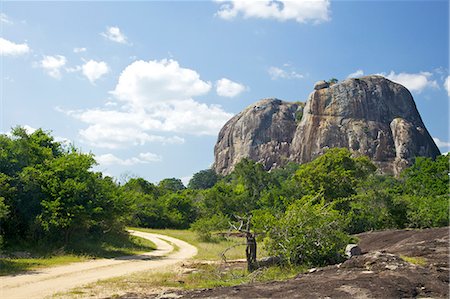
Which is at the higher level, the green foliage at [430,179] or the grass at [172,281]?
the green foliage at [430,179]

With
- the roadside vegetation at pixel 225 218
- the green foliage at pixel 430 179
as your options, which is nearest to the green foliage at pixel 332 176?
the roadside vegetation at pixel 225 218

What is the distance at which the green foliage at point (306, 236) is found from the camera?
15188 millimetres

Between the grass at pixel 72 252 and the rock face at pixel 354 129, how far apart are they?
3136 inches

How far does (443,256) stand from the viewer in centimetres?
1447

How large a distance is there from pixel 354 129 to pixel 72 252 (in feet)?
296

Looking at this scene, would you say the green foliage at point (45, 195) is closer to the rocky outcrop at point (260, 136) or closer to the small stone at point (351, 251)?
the small stone at point (351, 251)

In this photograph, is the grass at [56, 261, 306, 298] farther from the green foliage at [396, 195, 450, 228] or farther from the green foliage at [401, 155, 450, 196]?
the green foliage at [401, 155, 450, 196]

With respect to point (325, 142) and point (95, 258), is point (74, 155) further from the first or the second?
point (325, 142)

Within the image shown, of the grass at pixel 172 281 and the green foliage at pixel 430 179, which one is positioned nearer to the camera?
the grass at pixel 172 281

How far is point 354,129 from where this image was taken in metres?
100

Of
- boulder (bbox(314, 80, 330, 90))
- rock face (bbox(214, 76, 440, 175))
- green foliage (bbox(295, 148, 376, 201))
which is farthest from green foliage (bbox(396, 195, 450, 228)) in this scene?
boulder (bbox(314, 80, 330, 90))

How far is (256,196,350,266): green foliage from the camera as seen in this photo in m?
15.2

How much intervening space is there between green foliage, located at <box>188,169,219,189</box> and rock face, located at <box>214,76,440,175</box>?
→ 12357 millimetres

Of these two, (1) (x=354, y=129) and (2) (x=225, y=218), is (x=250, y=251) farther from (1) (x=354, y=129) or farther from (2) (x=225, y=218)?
(1) (x=354, y=129)
